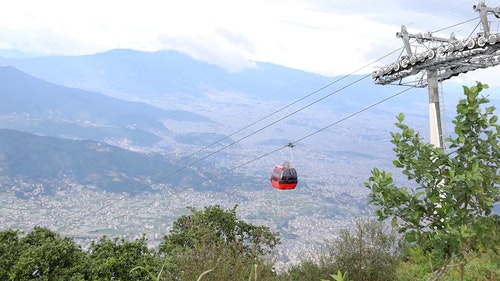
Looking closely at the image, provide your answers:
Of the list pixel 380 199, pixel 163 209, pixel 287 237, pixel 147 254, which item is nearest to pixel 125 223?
pixel 163 209

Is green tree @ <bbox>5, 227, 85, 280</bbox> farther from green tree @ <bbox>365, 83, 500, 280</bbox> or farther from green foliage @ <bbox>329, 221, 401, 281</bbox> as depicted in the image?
green tree @ <bbox>365, 83, 500, 280</bbox>

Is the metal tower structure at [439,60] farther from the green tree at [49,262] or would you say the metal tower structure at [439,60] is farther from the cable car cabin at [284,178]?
the green tree at [49,262]

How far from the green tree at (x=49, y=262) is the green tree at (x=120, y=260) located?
661mm

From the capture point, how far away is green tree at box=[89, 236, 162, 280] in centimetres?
1794

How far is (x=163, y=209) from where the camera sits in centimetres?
17275

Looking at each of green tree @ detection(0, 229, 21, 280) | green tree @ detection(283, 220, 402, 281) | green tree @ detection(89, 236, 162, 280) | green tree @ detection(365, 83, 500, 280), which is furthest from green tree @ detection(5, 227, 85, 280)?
green tree @ detection(365, 83, 500, 280)

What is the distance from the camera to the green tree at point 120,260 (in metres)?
17.9

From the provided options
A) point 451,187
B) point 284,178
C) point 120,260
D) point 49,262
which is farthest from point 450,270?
point 49,262

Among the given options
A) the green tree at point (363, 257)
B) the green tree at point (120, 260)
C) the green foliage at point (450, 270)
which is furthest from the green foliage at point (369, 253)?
the green tree at point (120, 260)

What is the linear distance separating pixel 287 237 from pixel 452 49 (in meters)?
120

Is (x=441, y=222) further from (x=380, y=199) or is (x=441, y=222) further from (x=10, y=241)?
(x=10, y=241)

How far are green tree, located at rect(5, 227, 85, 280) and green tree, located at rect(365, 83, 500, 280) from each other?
14.3 meters

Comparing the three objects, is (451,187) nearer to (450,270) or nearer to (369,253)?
(450,270)

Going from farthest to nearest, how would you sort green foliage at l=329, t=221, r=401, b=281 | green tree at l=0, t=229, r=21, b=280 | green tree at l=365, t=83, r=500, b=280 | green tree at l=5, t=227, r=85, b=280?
green tree at l=0, t=229, r=21, b=280 → green tree at l=5, t=227, r=85, b=280 → green foliage at l=329, t=221, r=401, b=281 → green tree at l=365, t=83, r=500, b=280
